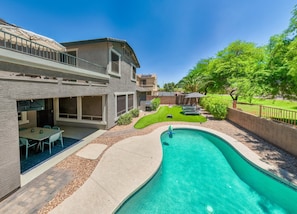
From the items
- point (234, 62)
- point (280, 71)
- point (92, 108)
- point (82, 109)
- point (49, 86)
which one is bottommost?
point (82, 109)

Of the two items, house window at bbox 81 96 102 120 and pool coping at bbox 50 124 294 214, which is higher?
house window at bbox 81 96 102 120

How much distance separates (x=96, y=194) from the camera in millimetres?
4566

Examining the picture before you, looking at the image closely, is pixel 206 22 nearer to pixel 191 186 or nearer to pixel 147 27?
pixel 147 27

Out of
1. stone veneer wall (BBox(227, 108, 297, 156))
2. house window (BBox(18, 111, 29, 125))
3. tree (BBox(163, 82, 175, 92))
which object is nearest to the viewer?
stone veneer wall (BBox(227, 108, 297, 156))

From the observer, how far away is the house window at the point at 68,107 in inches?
Answer: 488

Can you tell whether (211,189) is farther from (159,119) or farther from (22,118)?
(22,118)

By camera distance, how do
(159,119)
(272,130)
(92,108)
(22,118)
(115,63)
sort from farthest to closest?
(159,119), (115,63), (92,108), (22,118), (272,130)

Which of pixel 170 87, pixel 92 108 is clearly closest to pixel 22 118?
pixel 92 108

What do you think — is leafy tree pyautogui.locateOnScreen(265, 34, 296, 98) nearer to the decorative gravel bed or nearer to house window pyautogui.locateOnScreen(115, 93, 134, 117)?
the decorative gravel bed

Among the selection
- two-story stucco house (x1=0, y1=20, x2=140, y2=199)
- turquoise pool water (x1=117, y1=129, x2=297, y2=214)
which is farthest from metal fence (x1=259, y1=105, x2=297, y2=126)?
two-story stucco house (x1=0, y1=20, x2=140, y2=199)

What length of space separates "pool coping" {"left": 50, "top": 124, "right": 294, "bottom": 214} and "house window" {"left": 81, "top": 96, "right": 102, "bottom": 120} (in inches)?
163

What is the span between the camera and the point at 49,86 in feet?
18.5

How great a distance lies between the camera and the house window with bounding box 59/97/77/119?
12398mm

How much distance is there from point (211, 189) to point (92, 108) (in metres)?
10.8
